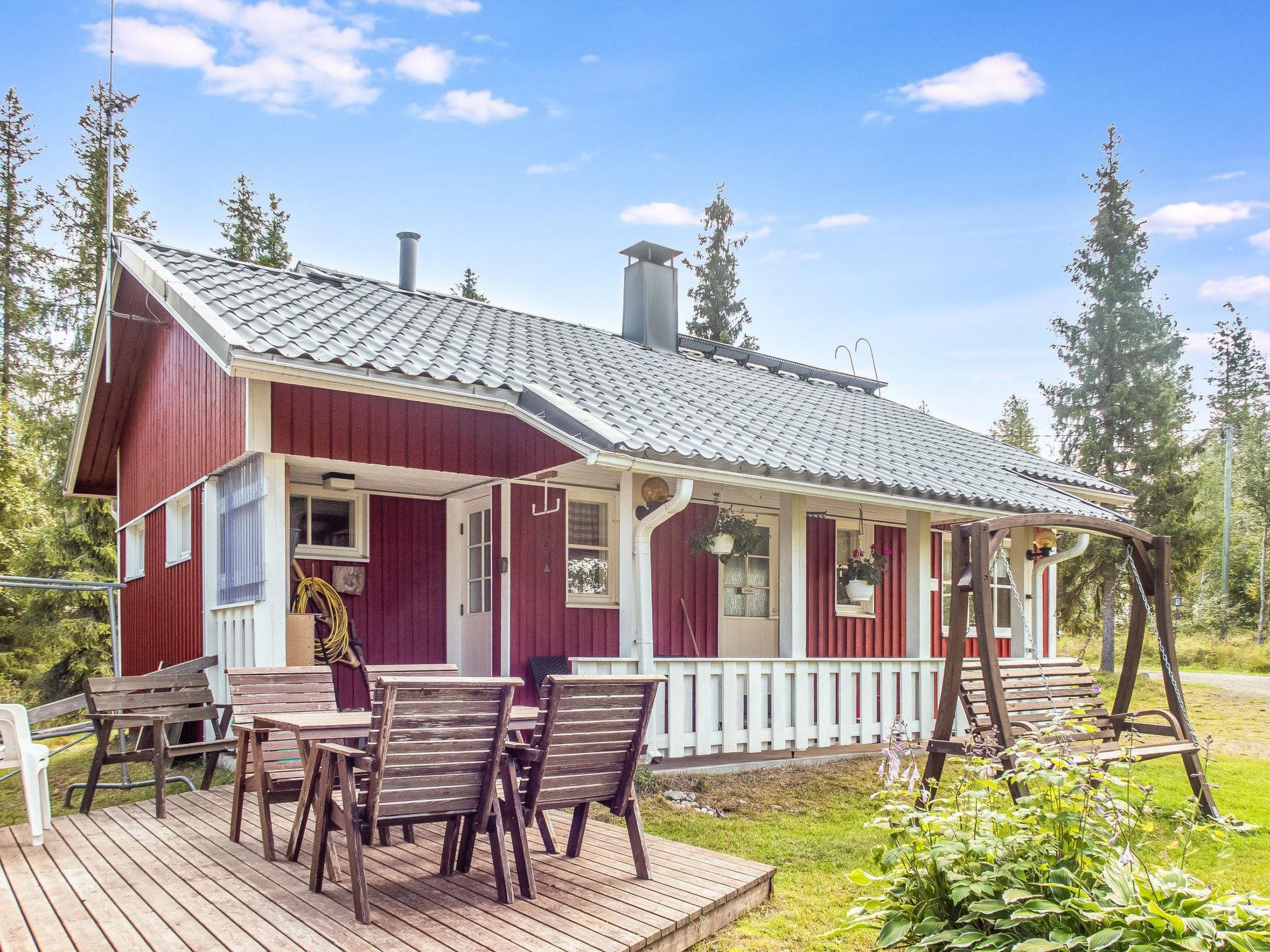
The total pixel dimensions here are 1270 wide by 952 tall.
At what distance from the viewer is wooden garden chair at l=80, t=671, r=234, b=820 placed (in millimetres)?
5859

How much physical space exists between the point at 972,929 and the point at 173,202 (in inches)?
992

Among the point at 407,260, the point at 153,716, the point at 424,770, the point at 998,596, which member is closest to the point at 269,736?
the point at 153,716

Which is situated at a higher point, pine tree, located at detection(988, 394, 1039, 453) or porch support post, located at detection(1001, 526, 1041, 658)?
pine tree, located at detection(988, 394, 1039, 453)

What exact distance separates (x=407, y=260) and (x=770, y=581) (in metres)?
5.32

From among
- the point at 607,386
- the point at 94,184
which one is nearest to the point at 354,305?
the point at 607,386

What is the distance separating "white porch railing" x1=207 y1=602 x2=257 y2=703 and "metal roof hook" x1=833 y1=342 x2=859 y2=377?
977 centimetres

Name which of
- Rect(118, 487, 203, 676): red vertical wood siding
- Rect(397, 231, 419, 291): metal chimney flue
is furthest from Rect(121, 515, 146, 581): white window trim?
Rect(397, 231, 419, 291): metal chimney flue

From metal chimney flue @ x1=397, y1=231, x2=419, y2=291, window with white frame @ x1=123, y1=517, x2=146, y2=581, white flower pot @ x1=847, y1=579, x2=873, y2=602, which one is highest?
metal chimney flue @ x1=397, y1=231, x2=419, y2=291

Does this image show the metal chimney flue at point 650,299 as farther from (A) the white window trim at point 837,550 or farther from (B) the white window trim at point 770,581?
(A) the white window trim at point 837,550

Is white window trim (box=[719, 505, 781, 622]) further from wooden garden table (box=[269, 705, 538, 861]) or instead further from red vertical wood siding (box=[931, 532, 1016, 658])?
wooden garden table (box=[269, 705, 538, 861])

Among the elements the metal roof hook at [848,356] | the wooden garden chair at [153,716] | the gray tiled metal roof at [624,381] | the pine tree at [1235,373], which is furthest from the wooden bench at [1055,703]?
the pine tree at [1235,373]

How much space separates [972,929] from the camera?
2742 mm

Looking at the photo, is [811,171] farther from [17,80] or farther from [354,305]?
[17,80]

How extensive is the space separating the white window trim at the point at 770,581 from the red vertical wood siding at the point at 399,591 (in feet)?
9.57
